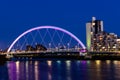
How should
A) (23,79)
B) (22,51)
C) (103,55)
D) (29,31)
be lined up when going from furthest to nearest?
(103,55)
(22,51)
(29,31)
(23,79)

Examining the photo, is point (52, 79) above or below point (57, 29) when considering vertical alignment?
below

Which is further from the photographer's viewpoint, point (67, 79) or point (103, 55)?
point (103, 55)

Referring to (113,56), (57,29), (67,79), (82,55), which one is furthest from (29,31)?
(67,79)

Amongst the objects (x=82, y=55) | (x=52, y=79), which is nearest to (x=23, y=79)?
(x=52, y=79)

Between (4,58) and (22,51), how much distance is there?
18.0 feet

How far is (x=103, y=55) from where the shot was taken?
133 metres

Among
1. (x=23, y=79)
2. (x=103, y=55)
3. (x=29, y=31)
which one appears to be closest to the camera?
(x=23, y=79)

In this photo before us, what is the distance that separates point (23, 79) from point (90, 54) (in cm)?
8314

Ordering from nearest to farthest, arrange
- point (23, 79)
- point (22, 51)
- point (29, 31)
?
point (23, 79)
point (29, 31)
point (22, 51)

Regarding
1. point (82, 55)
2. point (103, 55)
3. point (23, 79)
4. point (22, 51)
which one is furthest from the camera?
point (103, 55)

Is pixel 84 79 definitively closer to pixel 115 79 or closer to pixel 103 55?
pixel 115 79

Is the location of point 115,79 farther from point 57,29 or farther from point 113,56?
point 113,56

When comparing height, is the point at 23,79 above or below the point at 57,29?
below

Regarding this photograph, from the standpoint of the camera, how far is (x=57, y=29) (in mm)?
104625
